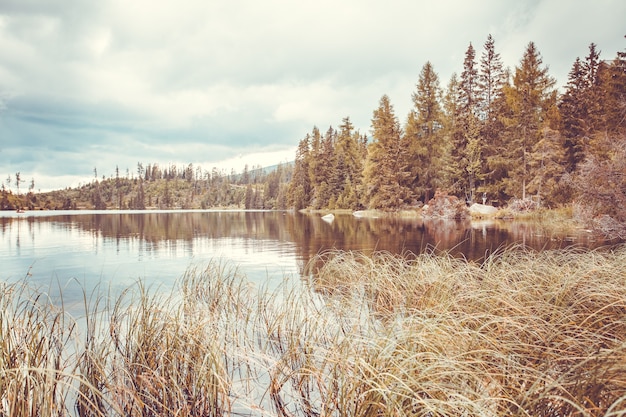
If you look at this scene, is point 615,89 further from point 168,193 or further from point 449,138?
point 168,193

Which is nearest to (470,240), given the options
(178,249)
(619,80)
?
(178,249)

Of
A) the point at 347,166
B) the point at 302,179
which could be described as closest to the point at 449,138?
the point at 347,166

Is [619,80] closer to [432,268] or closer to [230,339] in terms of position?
[432,268]

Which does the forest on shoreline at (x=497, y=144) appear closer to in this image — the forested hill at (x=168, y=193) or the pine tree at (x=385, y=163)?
the pine tree at (x=385, y=163)

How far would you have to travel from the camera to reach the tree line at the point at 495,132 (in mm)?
27234

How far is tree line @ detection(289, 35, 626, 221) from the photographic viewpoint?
27234 millimetres

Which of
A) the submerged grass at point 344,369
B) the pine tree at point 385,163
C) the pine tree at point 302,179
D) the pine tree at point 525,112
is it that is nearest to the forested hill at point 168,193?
the pine tree at point 302,179

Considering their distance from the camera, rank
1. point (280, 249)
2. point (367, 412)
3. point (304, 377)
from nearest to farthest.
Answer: point (367, 412) → point (304, 377) → point (280, 249)

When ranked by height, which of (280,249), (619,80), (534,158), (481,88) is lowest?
(280,249)

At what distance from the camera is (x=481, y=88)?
38562 mm

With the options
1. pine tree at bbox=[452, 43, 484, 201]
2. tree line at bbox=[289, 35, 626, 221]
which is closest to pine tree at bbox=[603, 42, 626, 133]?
tree line at bbox=[289, 35, 626, 221]

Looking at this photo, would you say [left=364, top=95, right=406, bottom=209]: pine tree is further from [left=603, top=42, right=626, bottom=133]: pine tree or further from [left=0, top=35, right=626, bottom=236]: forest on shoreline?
[left=603, top=42, right=626, bottom=133]: pine tree

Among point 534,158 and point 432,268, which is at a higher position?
point 534,158

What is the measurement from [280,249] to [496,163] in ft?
87.2
